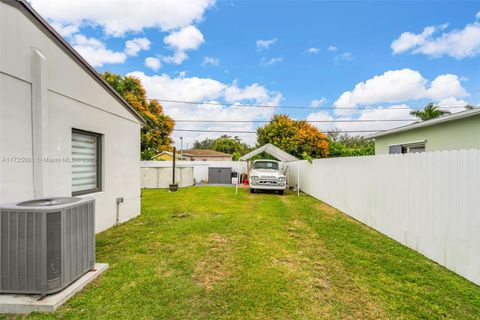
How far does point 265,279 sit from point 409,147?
10050 millimetres

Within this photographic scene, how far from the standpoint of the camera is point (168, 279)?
3385mm

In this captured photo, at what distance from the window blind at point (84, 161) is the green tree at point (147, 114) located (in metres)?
17.7

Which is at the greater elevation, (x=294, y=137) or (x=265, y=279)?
(x=294, y=137)

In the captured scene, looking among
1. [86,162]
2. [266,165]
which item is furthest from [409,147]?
[86,162]

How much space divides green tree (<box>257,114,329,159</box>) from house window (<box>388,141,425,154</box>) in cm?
1282

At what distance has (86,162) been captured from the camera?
17.9 ft

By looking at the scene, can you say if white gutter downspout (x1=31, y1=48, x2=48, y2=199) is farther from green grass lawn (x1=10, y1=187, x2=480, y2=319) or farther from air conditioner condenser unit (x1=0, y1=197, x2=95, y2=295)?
green grass lawn (x1=10, y1=187, x2=480, y2=319)

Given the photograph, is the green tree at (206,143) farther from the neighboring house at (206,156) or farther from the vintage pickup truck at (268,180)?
the vintage pickup truck at (268,180)

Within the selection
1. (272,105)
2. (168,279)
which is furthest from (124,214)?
(272,105)

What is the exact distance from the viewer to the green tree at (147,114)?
23.3 m

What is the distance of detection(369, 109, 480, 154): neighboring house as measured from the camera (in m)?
7.19

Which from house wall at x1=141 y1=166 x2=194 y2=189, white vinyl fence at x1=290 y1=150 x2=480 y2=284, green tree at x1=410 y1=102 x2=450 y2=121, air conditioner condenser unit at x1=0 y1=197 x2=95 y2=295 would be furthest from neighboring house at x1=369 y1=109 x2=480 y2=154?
house wall at x1=141 y1=166 x2=194 y2=189

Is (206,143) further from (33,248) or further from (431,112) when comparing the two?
(33,248)

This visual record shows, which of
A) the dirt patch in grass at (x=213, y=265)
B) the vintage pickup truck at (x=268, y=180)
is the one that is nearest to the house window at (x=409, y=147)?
the vintage pickup truck at (x=268, y=180)
